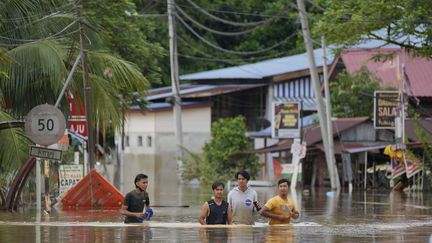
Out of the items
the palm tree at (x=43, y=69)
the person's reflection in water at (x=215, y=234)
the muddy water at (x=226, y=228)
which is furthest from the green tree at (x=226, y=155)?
the person's reflection in water at (x=215, y=234)

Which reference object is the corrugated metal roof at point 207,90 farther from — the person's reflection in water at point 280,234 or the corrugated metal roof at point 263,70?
the person's reflection in water at point 280,234

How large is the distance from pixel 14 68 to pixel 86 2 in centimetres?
562

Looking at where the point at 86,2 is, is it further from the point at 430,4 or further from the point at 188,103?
the point at 188,103

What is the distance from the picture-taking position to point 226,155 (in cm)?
5097

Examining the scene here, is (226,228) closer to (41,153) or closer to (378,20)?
(41,153)

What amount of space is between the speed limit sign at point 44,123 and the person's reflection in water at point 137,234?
490 cm

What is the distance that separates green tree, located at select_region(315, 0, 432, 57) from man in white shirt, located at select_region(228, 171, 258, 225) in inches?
348

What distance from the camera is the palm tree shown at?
24.6 meters

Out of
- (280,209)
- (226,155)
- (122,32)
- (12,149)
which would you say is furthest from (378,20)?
(226,155)

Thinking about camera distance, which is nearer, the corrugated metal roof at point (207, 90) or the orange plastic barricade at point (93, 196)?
the orange plastic barricade at point (93, 196)

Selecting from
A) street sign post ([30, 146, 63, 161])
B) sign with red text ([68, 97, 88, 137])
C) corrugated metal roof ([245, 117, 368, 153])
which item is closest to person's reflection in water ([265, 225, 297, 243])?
street sign post ([30, 146, 63, 161])

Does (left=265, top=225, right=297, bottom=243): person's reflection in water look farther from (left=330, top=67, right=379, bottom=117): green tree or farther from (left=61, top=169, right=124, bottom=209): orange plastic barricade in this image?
(left=330, top=67, right=379, bottom=117): green tree

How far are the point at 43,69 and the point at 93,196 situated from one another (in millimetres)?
3804

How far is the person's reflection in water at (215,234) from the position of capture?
15742 millimetres
